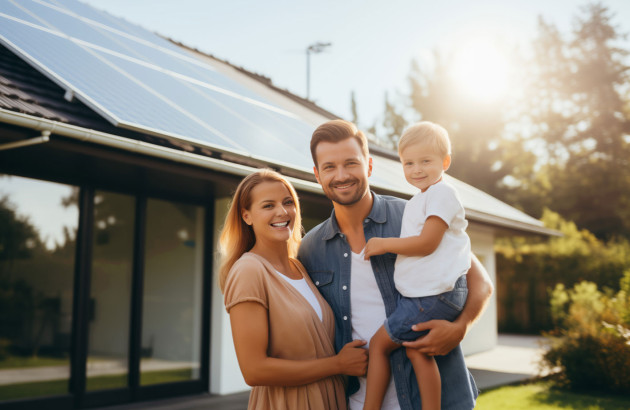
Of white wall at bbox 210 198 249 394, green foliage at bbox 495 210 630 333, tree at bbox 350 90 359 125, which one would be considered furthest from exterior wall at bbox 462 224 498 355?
tree at bbox 350 90 359 125

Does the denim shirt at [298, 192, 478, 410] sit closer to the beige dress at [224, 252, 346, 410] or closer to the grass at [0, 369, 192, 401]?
the beige dress at [224, 252, 346, 410]

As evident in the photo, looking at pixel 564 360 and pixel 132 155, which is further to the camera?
pixel 564 360

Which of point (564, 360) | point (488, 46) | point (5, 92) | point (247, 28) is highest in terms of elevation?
point (488, 46)

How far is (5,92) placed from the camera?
4.66 metres

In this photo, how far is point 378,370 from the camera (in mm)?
2309

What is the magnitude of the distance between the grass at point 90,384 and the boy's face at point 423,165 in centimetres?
552

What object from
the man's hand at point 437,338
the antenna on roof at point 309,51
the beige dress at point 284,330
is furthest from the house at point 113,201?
the antenna on roof at point 309,51

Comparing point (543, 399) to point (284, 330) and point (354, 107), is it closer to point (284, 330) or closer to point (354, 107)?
point (284, 330)

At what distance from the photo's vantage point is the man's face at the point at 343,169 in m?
2.46

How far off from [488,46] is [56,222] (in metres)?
34.4

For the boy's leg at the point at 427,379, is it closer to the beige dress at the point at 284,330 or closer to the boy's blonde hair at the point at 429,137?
the beige dress at the point at 284,330

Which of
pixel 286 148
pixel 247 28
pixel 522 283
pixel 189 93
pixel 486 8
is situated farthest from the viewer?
pixel 486 8

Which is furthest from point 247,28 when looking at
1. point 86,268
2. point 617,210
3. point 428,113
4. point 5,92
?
point 617,210

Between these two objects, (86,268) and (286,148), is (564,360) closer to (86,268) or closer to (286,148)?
(286,148)
